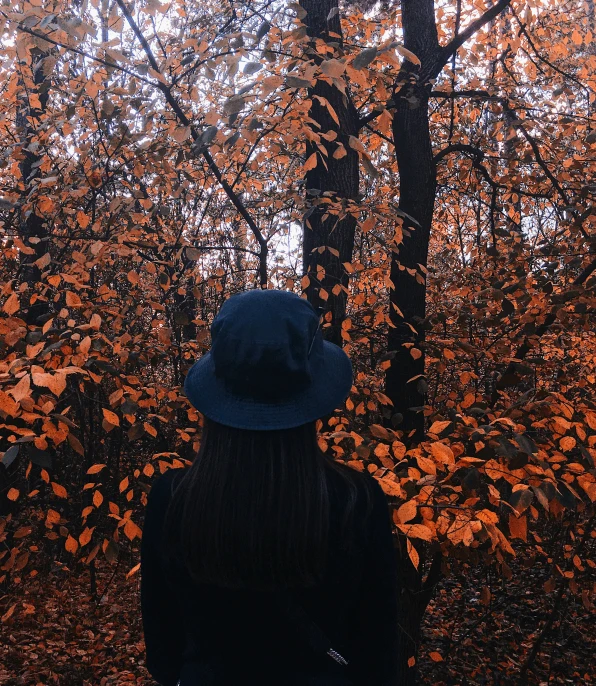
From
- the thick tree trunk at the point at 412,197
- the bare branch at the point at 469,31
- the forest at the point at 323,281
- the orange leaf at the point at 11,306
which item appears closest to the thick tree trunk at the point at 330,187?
the forest at the point at 323,281

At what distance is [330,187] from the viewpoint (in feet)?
12.9

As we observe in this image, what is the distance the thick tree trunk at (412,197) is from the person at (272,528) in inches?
119

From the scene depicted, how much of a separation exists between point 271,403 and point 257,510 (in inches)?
9.1

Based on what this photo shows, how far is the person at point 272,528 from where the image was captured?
1174mm

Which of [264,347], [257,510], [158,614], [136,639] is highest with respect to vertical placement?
[264,347]

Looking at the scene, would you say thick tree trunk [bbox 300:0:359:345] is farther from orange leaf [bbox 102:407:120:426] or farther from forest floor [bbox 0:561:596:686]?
forest floor [bbox 0:561:596:686]

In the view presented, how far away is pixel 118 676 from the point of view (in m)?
5.02

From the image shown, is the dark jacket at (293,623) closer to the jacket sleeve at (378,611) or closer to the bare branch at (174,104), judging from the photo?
the jacket sleeve at (378,611)

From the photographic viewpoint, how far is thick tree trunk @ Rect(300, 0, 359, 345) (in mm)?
3740

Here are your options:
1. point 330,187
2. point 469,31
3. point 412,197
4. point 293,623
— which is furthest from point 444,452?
point 469,31

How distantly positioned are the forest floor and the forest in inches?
1.4

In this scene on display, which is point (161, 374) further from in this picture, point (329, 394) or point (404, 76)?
point (329, 394)

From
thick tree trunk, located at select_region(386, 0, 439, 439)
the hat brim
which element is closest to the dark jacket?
the hat brim

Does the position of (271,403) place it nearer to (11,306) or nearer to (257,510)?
(257,510)
